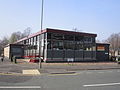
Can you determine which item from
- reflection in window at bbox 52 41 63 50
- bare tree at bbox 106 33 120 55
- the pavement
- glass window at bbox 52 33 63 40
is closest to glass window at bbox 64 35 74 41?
glass window at bbox 52 33 63 40

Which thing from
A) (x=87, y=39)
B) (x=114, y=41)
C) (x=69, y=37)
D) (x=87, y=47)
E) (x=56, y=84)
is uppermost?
(x=114, y=41)

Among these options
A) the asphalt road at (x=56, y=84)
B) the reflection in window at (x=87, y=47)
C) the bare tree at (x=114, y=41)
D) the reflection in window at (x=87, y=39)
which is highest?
the bare tree at (x=114, y=41)

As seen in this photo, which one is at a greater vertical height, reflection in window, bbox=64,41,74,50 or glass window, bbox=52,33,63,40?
glass window, bbox=52,33,63,40

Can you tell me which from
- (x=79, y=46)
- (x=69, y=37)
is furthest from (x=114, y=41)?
(x=69, y=37)

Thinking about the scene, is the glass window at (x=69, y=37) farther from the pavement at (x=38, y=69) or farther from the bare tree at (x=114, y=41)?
the bare tree at (x=114, y=41)

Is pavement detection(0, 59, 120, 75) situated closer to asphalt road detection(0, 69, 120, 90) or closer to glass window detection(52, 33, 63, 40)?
asphalt road detection(0, 69, 120, 90)

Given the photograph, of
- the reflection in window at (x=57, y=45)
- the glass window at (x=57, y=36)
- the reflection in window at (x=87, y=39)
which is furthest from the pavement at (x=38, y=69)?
the reflection in window at (x=87, y=39)

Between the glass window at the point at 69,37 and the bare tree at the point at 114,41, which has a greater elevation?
the bare tree at the point at 114,41

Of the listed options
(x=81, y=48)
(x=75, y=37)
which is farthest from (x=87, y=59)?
(x=75, y=37)

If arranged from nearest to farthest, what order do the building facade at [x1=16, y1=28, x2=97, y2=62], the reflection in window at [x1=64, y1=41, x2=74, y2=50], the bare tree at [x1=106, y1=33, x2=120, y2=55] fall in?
1. the building facade at [x1=16, y1=28, x2=97, y2=62]
2. the reflection in window at [x1=64, y1=41, x2=74, y2=50]
3. the bare tree at [x1=106, y1=33, x2=120, y2=55]

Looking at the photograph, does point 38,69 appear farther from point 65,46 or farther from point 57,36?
point 65,46

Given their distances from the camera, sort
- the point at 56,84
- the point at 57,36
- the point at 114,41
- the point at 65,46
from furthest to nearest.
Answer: the point at 114,41, the point at 65,46, the point at 57,36, the point at 56,84

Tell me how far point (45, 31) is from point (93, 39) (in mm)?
10622

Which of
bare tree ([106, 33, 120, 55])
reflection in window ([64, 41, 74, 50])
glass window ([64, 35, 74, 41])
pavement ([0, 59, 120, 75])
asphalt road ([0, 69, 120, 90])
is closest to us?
asphalt road ([0, 69, 120, 90])
